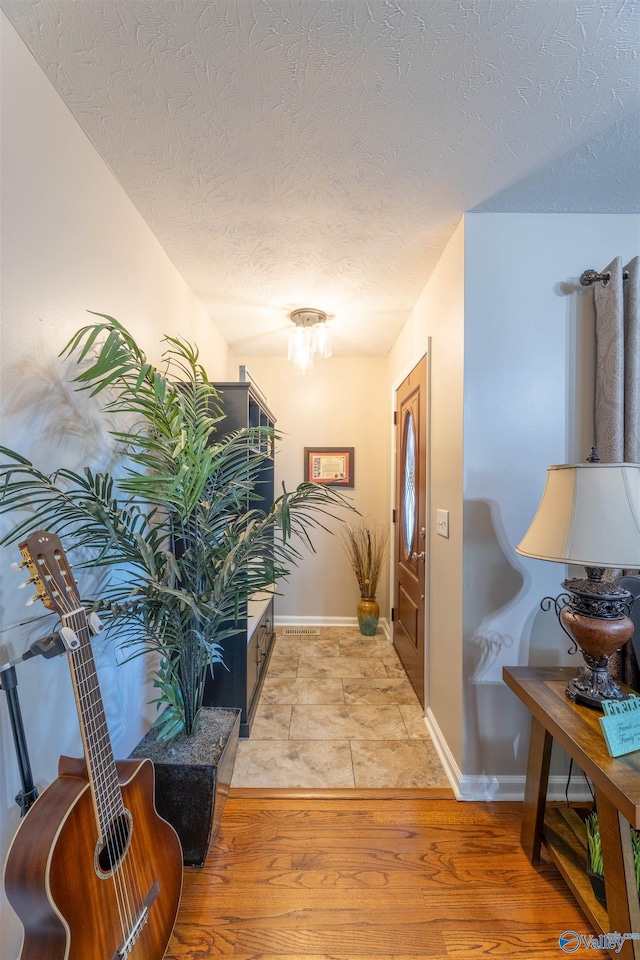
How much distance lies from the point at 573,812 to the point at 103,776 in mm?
1694

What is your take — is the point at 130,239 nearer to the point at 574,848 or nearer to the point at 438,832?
the point at 438,832

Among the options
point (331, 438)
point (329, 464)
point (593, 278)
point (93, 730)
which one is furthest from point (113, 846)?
point (331, 438)

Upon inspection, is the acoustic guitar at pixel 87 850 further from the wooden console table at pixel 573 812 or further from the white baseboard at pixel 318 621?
the white baseboard at pixel 318 621

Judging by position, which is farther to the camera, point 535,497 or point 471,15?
point 535,497

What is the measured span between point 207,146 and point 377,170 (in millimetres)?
630

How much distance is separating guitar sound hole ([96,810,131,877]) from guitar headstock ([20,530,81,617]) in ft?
1.82

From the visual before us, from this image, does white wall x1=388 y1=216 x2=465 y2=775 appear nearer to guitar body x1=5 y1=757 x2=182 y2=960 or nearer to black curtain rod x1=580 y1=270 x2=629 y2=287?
black curtain rod x1=580 y1=270 x2=629 y2=287

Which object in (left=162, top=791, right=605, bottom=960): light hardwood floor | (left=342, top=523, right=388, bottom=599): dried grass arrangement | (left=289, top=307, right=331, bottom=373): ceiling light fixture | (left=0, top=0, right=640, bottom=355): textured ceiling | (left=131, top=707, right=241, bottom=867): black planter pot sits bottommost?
(left=162, top=791, right=605, bottom=960): light hardwood floor

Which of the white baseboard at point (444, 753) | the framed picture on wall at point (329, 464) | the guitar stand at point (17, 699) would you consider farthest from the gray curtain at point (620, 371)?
the framed picture on wall at point (329, 464)

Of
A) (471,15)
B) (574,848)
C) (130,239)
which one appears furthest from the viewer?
(130,239)

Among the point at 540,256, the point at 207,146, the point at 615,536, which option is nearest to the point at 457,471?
the point at 615,536

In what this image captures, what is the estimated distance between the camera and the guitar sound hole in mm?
923

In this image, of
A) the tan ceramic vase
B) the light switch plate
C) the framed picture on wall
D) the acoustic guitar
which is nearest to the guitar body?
the acoustic guitar

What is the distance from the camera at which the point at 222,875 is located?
134 centimetres
